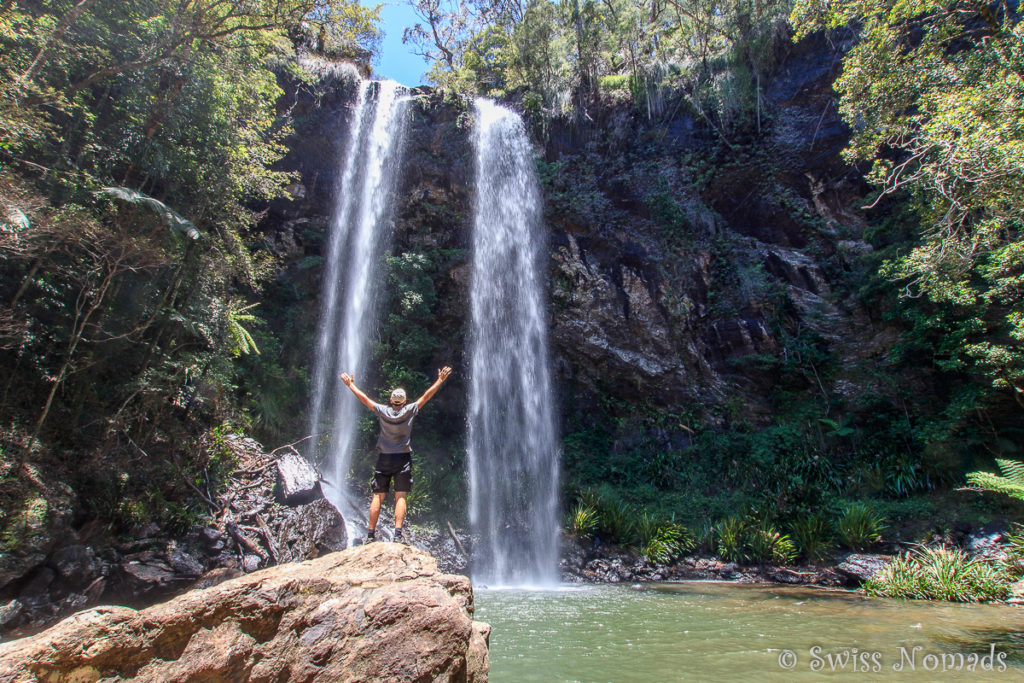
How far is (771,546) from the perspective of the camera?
1104 centimetres

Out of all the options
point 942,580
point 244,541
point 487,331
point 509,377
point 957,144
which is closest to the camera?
point 957,144

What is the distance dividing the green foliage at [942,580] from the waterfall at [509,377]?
6185mm

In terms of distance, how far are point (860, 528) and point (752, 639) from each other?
7040mm

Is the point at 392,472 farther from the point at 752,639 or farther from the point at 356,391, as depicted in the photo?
the point at 752,639

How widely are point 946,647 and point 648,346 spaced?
37.9ft

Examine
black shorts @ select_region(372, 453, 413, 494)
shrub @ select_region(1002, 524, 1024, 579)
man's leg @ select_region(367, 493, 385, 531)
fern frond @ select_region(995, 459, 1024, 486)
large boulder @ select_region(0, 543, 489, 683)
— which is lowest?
shrub @ select_region(1002, 524, 1024, 579)

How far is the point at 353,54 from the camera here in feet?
67.0

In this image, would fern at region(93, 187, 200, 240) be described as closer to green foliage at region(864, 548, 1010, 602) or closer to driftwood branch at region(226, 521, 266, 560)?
driftwood branch at region(226, 521, 266, 560)

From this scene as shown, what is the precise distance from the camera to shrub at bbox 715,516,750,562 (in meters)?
11.2

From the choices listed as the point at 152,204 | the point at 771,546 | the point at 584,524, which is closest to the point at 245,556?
the point at 152,204

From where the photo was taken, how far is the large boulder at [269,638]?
2238mm

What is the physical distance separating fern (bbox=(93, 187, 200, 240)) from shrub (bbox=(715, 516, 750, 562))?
1151cm

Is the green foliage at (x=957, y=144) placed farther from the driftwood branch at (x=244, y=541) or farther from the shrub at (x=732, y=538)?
the driftwood branch at (x=244, y=541)

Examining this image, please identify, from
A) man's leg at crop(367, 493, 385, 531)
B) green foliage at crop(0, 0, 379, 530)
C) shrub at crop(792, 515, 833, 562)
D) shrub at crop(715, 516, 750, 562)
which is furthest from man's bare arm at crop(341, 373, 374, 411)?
shrub at crop(792, 515, 833, 562)
